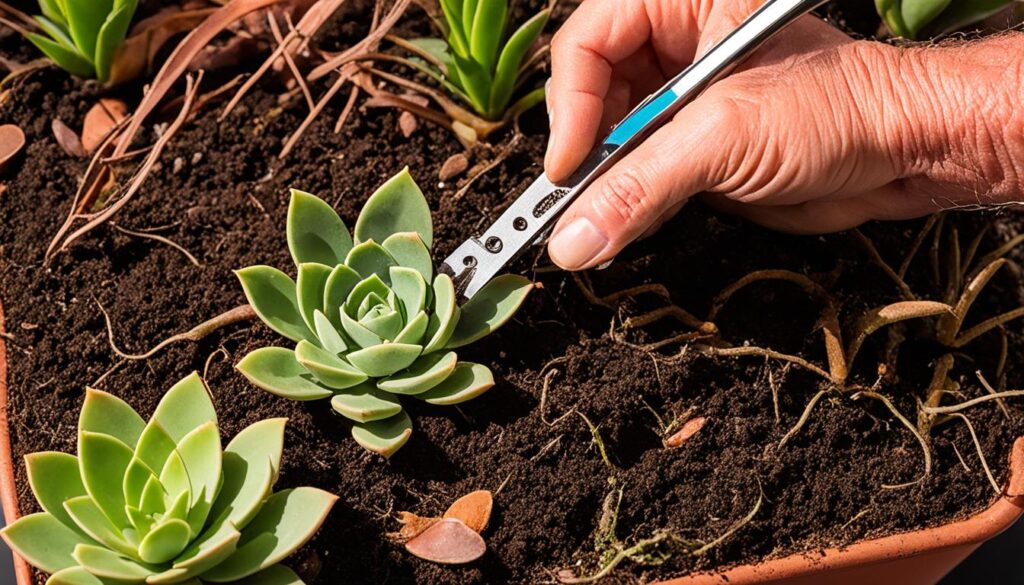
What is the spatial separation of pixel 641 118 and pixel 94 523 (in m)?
0.71

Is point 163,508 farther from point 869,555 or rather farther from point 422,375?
point 869,555

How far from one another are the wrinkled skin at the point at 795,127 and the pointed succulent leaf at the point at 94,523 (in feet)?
1.77

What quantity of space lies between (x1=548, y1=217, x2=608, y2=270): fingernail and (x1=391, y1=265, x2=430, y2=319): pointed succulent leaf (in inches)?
6.1

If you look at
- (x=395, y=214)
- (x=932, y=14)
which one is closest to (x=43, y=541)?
(x=395, y=214)

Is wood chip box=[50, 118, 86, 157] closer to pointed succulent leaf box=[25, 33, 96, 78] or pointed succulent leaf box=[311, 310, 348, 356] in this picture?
pointed succulent leaf box=[25, 33, 96, 78]

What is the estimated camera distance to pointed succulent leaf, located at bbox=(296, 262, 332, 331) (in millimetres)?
1087

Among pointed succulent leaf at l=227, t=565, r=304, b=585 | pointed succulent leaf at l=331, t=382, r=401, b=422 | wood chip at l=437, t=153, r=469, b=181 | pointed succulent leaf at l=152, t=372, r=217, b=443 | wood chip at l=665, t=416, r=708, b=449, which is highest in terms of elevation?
wood chip at l=437, t=153, r=469, b=181

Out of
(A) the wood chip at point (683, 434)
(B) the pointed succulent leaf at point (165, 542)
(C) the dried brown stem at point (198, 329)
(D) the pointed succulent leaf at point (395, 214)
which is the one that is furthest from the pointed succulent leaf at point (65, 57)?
(A) the wood chip at point (683, 434)

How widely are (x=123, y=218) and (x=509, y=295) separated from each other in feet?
1.75

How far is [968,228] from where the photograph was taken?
1.39m

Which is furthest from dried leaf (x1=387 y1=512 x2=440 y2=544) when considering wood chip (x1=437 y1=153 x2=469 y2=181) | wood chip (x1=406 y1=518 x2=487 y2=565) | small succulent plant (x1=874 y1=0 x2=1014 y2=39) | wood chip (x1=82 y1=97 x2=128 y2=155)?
small succulent plant (x1=874 y1=0 x2=1014 y2=39)

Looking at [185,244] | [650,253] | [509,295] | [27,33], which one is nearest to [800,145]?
[650,253]

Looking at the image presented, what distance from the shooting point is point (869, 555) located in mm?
1080

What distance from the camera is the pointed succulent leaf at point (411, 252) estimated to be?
1.11 meters
